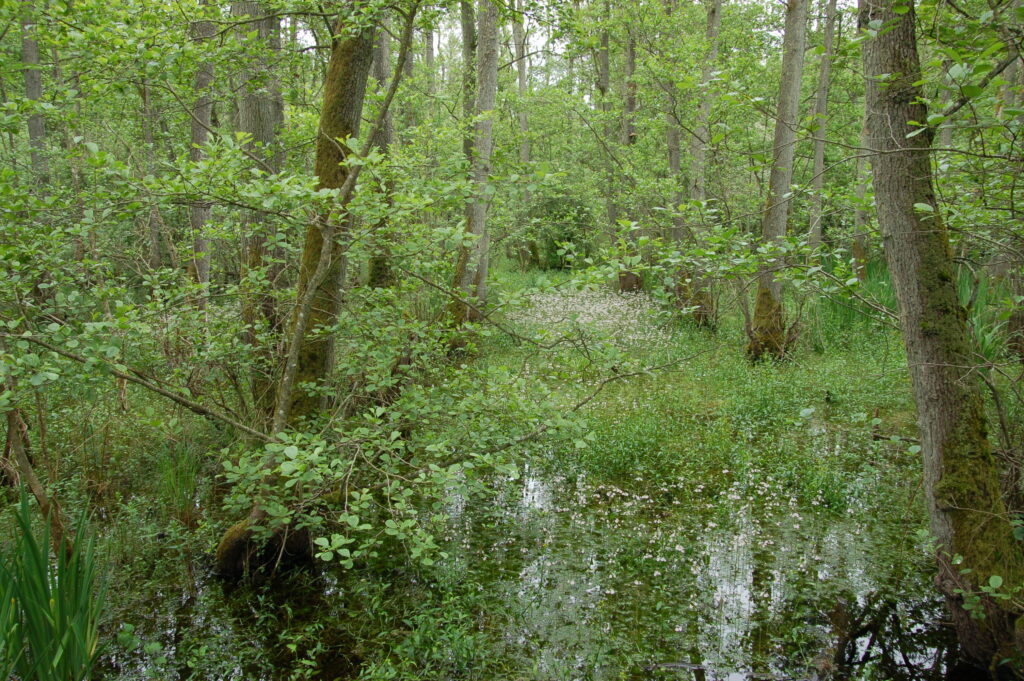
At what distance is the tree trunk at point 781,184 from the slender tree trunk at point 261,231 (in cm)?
654

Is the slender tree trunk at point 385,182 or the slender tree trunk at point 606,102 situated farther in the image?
the slender tree trunk at point 606,102

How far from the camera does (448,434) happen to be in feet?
14.2

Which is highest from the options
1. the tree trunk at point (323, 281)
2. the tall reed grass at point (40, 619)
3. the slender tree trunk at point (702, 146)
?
the slender tree trunk at point (702, 146)

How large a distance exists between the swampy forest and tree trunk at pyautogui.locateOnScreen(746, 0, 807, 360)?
2879mm

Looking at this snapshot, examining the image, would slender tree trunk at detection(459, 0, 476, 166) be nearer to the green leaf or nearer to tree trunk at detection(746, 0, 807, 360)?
tree trunk at detection(746, 0, 807, 360)

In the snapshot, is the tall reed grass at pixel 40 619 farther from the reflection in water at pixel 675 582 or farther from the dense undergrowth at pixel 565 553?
the reflection in water at pixel 675 582

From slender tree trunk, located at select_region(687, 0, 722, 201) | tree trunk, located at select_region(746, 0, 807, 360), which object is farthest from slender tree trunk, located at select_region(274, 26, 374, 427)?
slender tree trunk, located at select_region(687, 0, 722, 201)

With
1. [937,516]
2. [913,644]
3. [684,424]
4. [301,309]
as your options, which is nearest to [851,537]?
[913,644]

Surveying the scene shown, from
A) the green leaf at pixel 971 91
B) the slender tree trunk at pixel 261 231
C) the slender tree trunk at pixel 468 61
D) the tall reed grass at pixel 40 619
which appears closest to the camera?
the green leaf at pixel 971 91

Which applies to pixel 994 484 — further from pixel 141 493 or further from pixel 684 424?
pixel 141 493

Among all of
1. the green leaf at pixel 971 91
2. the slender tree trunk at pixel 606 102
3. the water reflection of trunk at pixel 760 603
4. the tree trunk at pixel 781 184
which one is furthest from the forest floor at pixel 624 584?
the slender tree trunk at pixel 606 102

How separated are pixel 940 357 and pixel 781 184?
21.7 feet

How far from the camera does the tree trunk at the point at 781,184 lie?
921 centimetres

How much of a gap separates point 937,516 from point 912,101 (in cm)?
228
